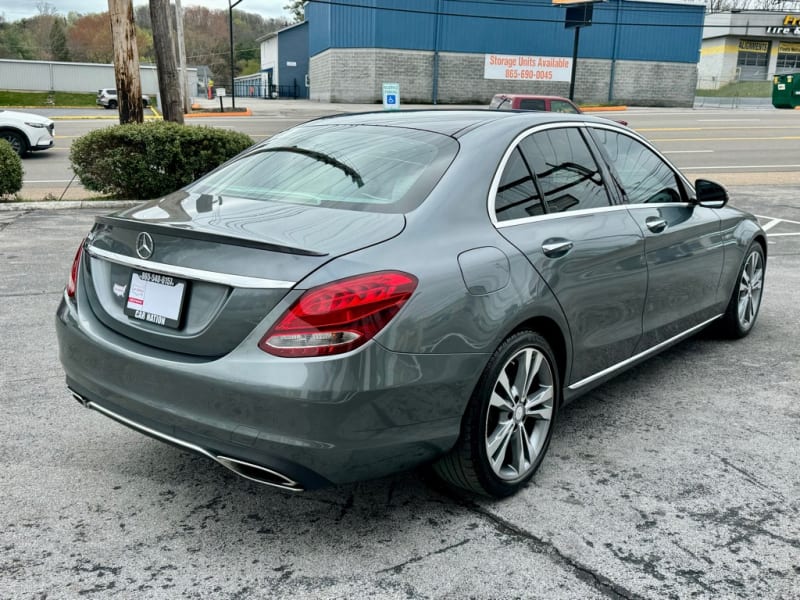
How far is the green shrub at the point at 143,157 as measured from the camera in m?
11.3

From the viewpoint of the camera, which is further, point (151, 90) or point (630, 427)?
point (151, 90)

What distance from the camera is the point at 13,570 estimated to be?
266cm

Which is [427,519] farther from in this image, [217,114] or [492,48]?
[492,48]

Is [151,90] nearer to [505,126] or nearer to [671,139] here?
[671,139]

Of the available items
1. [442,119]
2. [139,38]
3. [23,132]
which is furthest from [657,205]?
[139,38]

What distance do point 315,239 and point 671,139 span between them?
24.2 metres

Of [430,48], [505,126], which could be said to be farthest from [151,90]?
[505,126]

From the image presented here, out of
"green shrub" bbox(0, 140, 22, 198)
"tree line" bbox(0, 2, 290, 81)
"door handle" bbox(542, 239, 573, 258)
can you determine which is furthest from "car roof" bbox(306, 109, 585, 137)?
"tree line" bbox(0, 2, 290, 81)

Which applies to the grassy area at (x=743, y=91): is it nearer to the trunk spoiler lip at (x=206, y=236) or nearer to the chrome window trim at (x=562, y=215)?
the chrome window trim at (x=562, y=215)

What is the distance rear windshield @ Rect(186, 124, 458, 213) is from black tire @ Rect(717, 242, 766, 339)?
9.43ft

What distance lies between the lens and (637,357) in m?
4.10

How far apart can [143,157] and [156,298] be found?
9287 mm

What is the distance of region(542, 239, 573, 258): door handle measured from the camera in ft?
10.8

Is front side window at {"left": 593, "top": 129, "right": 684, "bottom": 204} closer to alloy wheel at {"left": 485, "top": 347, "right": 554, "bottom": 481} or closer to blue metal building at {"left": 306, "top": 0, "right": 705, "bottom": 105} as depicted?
alloy wheel at {"left": 485, "top": 347, "right": 554, "bottom": 481}
